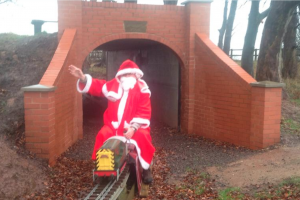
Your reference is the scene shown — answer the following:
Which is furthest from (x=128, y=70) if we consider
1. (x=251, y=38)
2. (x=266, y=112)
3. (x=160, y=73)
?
(x=251, y=38)

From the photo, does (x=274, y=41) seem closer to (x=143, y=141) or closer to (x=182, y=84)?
(x=182, y=84)

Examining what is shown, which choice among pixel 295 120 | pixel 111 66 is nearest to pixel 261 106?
pixel 295 120

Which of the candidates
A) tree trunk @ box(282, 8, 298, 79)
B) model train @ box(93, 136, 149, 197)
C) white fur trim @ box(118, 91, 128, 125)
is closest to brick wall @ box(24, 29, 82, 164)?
white fur trim @ box(118, 91, 128, 125)

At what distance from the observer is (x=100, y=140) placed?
527cm

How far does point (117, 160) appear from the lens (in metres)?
4.52

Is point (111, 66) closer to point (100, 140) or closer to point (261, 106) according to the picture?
point (261, 106)

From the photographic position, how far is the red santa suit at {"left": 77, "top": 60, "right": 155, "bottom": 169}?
17.6 ft

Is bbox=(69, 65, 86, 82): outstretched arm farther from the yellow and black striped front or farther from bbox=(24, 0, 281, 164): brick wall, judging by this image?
the yellow and black striped front

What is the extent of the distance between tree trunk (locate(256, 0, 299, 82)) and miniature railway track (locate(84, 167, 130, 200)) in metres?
8.07

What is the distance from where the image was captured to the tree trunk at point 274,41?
11477mm

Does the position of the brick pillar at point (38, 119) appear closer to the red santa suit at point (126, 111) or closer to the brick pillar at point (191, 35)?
the red santa suit at point (126, 111)

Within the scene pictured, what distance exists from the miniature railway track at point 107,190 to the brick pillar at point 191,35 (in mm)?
5383

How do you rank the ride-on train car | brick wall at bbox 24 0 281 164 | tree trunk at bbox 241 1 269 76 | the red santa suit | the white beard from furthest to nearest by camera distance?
1. tree trunk at bbox 241 1 269 76
2. brick wall at bbox 24 0 281 164
3. the white beard
4. the red santa suit
5. the ride-on train car

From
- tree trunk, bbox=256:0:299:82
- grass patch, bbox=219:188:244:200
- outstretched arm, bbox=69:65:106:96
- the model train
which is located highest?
tree trunk, bbox=256:0:299:82
